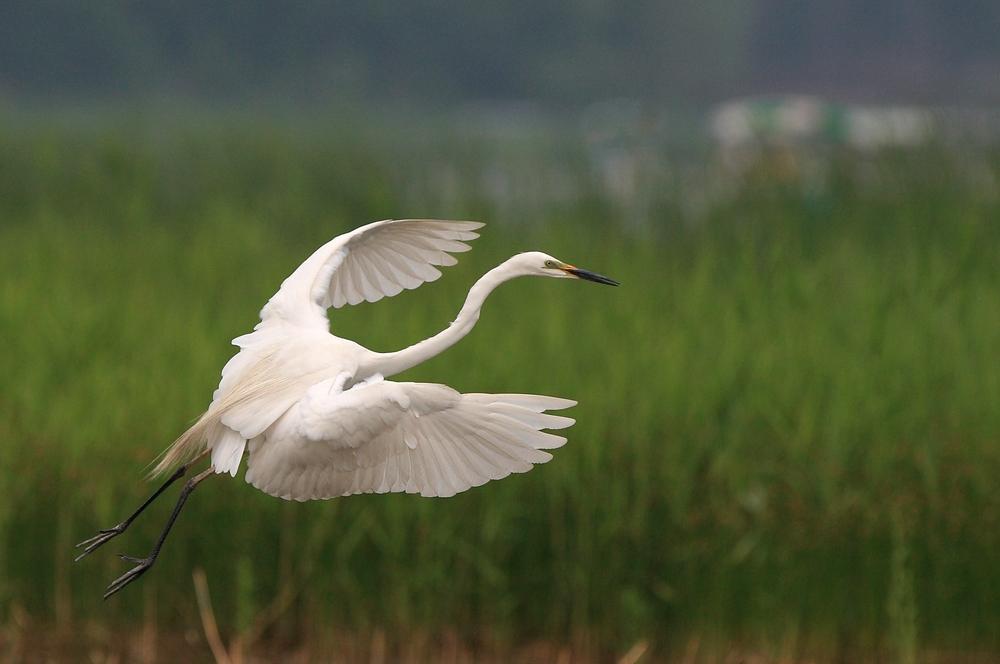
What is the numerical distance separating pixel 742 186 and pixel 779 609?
3161mm

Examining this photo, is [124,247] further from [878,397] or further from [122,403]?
[878,397]

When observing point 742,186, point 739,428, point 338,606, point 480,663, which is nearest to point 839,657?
point 739,428

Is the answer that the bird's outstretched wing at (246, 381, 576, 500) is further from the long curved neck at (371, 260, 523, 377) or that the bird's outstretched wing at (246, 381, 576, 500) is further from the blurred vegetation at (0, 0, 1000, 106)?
the blurred vegetation at (0, 0, 1000, 106)

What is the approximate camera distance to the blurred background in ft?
14.9

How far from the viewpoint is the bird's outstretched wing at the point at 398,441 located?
2.78m

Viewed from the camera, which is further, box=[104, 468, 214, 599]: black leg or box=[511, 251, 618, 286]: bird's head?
box=[104, 468, 214, 599]: black leg

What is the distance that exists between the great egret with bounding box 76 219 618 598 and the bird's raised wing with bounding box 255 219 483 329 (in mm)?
68

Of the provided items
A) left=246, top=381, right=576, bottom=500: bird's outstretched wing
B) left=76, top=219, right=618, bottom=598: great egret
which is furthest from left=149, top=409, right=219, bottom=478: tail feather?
left=246, top=381, right=576, bottom=500: bird's outstretched wing

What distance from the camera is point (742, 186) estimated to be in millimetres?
7352

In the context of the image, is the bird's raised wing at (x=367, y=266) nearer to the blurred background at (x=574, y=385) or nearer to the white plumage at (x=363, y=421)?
the white plumage at (x=363, y=421)

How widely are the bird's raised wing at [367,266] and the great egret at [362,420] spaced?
0.07 metres

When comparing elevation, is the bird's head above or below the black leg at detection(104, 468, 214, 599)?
above

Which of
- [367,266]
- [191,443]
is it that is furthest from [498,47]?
[191,443]

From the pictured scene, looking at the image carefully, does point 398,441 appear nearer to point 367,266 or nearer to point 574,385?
point 367,266
